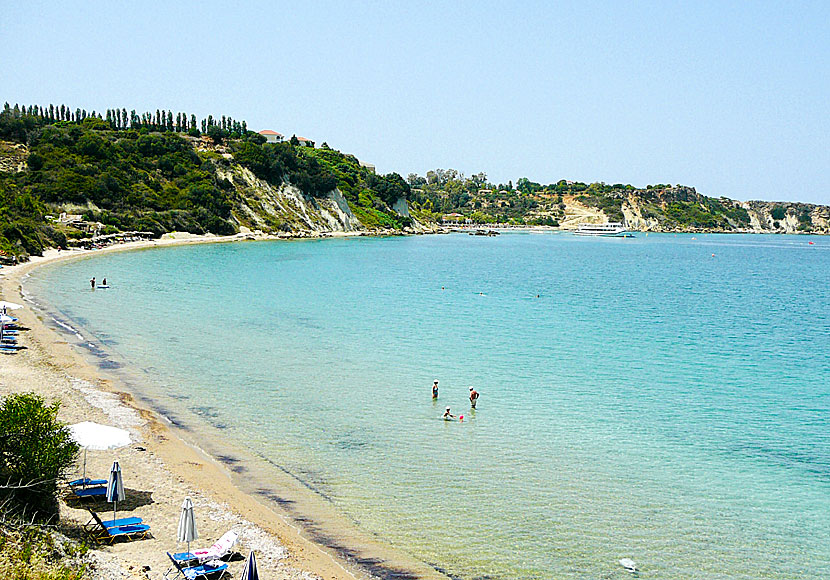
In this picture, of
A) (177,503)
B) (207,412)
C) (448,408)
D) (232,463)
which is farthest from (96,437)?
(448,408)

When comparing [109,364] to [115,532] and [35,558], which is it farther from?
[35,558]

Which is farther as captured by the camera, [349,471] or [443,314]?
[443,314]

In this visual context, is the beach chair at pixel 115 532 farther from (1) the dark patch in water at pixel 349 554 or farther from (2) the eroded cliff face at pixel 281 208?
(2) the eroded cliff face at pixel 281 208

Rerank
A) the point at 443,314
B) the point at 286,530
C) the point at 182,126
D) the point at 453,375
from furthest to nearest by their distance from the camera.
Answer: the point at 182,126 → the point at 443,314 → the point at 453,375 → the point at 286,530

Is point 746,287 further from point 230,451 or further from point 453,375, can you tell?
point 230,451

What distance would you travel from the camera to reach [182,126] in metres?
160

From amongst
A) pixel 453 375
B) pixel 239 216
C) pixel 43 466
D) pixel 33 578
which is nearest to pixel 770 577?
pixel 33 578

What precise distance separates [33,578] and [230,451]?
34.4 ft

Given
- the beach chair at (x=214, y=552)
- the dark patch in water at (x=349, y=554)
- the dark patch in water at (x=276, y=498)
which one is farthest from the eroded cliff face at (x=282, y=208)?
the beach chair at (x=214, y=552)

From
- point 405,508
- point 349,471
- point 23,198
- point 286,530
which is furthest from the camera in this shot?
point 23,198

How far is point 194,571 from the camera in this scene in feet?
40.3

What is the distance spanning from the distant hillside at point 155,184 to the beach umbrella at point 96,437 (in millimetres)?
57865

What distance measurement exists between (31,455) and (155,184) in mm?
113395

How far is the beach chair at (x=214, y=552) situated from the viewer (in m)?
12.7
